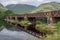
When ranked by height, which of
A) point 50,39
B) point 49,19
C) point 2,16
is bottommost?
point 2,16

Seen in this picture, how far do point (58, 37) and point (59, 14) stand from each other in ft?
Result: 51.9

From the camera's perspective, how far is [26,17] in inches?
2141

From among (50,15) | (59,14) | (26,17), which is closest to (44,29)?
(59,14)

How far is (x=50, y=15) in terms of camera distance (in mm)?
30672

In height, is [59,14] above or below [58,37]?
below

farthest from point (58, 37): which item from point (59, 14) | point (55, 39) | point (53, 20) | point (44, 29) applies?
point (53, 20)

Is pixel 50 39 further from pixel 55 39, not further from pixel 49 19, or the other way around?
pixel 49 19

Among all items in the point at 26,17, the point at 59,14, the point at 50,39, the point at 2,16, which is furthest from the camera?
the point at 2,16

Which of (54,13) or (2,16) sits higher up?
(54,13)

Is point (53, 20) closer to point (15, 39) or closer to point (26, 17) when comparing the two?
point (15, 39)

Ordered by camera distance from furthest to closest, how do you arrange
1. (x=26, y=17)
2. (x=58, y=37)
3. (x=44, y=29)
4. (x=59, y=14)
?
1. (x=26, y=17)
2. (x=59, y=14)
3. (x=44, y=29)
4. (x=58, y=37)

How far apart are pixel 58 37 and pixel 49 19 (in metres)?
18.7

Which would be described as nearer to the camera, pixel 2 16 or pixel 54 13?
pixel 54 13

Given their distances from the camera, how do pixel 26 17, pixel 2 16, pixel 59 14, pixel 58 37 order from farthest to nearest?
pixel 2 16, pixel 26 17, pixel 59 14, pixel 58 37
